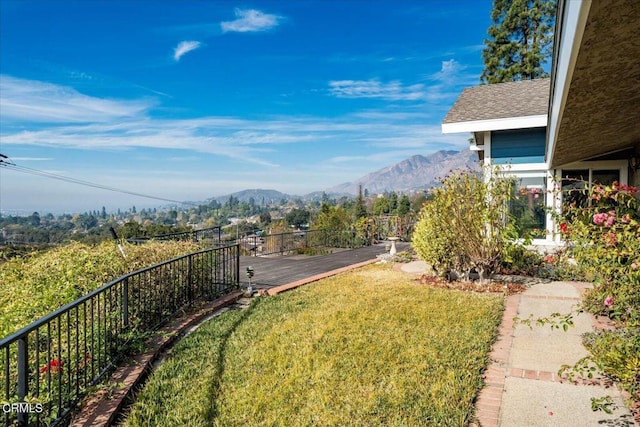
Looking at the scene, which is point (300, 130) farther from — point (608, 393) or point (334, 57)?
point (608, 393)

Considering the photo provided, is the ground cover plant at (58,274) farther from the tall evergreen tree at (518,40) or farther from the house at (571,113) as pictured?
the tall evergreen tree at (518,40)

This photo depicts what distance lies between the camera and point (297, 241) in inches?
648

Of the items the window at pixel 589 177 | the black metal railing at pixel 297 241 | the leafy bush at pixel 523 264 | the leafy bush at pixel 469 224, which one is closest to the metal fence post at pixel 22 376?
the leafy bush at pixel 469 224

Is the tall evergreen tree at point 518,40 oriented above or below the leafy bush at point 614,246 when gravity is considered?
above

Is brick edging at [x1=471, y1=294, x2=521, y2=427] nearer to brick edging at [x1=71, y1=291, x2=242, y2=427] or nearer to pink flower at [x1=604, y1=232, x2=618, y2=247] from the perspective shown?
pink flower at [x1=604, y1=232, x2=618, y2=247]

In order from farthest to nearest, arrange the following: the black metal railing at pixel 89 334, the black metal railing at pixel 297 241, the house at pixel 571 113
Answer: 1. the black metal railing at pixel 297 241
2. the black metal railing at pixel 89 334
3. the house at pixel 571 113

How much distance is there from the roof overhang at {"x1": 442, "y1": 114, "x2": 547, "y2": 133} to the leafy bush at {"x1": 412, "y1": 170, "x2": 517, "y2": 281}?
277cm

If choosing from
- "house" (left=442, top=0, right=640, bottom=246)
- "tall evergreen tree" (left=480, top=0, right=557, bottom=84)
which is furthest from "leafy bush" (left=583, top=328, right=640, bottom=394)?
"tall evergreen tree" (left=480, top=0, right=557, bottom=84)

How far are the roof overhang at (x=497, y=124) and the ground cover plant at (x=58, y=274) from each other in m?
8.05

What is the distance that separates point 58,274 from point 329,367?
3.86 m

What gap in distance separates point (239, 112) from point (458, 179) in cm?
4688

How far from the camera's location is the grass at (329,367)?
329 cm

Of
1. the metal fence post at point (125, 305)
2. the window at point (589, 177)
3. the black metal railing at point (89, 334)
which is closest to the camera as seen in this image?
the black metal railing at point (89, 334)

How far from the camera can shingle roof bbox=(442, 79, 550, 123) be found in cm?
1074
